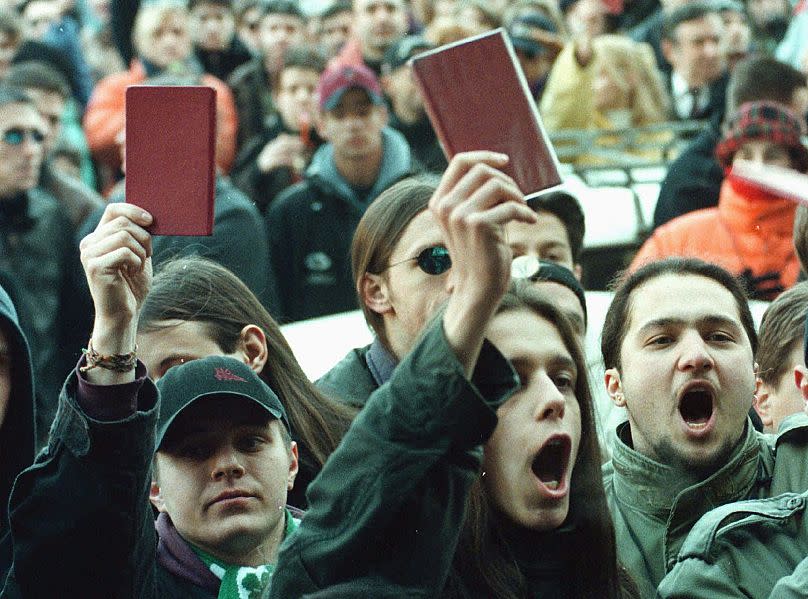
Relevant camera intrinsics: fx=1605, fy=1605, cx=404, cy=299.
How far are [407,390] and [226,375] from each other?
2.99 ft

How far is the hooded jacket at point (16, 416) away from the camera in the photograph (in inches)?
129

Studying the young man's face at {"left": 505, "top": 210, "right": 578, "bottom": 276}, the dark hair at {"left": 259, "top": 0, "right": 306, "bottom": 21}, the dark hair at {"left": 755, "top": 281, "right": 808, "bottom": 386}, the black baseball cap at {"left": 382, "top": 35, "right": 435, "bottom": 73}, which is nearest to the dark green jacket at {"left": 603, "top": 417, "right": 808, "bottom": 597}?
the dark hair at {"left": 755, "top": 281, "right": 808, "bottom": 386}

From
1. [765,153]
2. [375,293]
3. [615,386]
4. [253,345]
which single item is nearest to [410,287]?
[375,293]

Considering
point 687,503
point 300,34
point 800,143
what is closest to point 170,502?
point 687,503

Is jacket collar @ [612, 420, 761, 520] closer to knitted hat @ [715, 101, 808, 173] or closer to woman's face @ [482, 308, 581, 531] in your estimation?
woman's face @ [482, 308, 581, 531]

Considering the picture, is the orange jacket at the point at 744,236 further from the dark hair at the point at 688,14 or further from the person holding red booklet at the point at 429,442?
the person holding red booklet at the point at 429,442

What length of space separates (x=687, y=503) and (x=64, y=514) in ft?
4.58

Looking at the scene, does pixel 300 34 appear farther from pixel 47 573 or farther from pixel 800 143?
pixel 47 573

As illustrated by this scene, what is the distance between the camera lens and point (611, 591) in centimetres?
302

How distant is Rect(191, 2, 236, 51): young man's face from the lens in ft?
34.1

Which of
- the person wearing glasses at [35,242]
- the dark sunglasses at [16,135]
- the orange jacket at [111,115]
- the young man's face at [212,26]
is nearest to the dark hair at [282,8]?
the young man's face at [212,26]

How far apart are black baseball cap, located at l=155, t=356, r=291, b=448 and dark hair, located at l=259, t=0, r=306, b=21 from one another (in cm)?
713

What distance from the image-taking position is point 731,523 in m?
2.97

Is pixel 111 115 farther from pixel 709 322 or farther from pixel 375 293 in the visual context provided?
pixel 709 322
